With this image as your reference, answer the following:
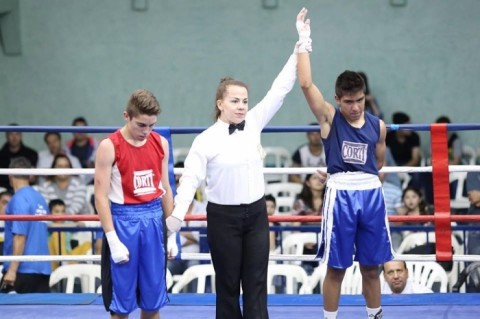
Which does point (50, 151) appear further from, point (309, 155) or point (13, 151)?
point (309, 155)

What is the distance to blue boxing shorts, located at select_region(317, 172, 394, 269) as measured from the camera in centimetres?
575

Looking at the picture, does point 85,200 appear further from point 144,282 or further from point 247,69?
point 144,282

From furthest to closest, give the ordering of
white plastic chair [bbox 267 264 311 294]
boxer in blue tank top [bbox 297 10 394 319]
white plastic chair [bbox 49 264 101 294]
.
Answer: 1. white plastic chair [bbox 49 264 101 294]
2. white plastic chair [bbox 267 264 311 294]
3. boxer in blue tank top [bbox 297 10 394 319]

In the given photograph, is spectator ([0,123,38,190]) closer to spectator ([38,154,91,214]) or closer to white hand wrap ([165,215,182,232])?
spectator ([38,154,91,214])

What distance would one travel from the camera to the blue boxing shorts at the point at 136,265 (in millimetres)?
5398

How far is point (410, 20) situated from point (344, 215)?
264 inches

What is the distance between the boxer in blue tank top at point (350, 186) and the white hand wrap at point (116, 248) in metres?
1.03

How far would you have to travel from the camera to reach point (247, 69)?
40.4ft

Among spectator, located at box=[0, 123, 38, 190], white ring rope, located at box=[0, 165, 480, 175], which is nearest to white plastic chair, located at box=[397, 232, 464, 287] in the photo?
white ring rope, located at box=[0, 165, 480, 175]

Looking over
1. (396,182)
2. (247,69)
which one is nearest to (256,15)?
(247,69)

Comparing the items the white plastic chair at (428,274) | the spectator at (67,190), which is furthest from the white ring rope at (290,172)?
the spectator at (67,190)

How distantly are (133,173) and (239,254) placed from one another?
0.62 meters

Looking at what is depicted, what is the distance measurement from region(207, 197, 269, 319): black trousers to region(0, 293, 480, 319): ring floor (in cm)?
97

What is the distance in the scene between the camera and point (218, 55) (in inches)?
485
